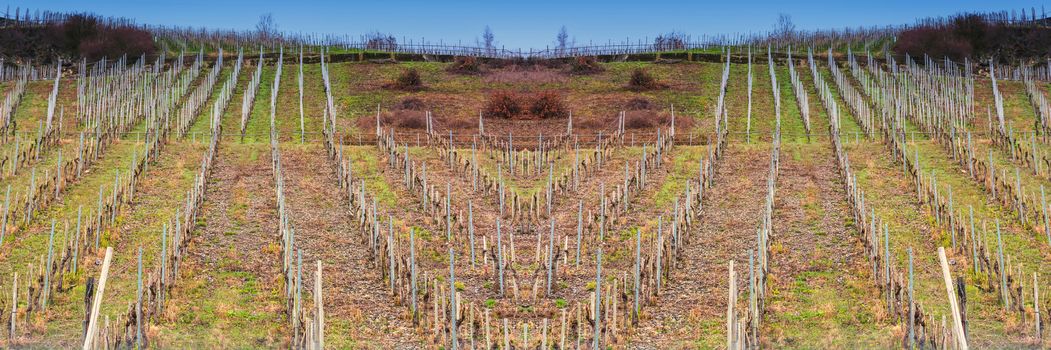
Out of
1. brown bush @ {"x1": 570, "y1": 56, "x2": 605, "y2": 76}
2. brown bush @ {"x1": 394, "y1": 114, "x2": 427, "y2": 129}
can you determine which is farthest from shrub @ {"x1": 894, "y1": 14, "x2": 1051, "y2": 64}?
brown bush @ {"x1": 394, "y1": 114, "x2": 427, "y2": 129}

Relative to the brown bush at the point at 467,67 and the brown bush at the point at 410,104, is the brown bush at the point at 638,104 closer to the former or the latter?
the brown bush at the point at 410,104

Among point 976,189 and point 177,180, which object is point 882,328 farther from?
point 177,180

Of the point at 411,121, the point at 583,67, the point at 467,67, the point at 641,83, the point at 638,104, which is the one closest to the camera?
the point at 411,121

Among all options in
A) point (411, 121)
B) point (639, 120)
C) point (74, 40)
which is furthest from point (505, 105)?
point (74, 40)

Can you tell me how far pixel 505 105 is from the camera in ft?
128

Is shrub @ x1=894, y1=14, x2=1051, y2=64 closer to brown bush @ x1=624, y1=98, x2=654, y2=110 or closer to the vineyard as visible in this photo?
the vineyard

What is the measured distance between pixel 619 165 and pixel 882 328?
51.3ft

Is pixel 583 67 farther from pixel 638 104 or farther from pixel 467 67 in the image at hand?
pixel 638 104

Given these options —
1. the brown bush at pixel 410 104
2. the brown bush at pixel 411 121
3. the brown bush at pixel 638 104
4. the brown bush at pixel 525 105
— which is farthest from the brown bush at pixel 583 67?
the brown bush at pixel 411 121

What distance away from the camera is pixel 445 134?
1471 inches

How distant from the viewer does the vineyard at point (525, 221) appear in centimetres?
1648

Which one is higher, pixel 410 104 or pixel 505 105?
pixel 410 104

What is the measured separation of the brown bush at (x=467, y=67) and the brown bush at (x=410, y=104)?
7.14 meters

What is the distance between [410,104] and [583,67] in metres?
11.9
